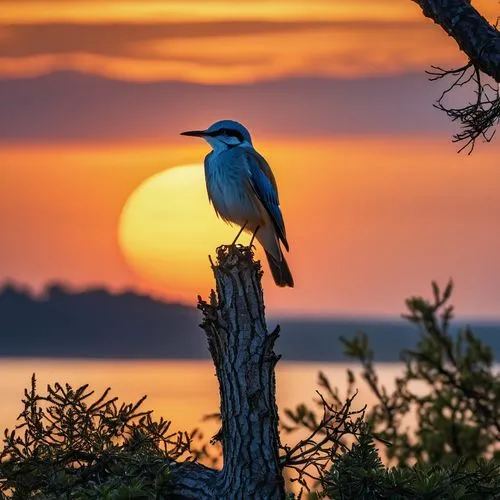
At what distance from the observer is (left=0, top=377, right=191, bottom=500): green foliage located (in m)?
10.8

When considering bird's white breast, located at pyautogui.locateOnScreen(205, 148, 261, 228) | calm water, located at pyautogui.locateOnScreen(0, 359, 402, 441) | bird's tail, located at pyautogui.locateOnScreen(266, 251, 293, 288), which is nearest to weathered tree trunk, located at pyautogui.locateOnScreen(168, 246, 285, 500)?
bird's white breast, located at pyautogui.locateOnScreen(205, 148, 261, 228)

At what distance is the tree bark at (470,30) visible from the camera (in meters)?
10.7

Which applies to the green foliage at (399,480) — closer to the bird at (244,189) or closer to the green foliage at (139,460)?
the green foliage at (139,460)

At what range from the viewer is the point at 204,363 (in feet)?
362

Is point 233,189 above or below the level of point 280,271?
above

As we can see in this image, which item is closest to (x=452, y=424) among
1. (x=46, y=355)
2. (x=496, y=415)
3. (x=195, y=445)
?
(x=496, y=415)

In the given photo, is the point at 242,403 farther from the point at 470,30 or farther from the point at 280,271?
the point at 280,271

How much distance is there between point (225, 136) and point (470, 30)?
611 cm

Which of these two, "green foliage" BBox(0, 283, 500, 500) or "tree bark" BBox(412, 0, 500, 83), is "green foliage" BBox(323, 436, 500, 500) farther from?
"tree bark" BBox(412, 0, 500, 83)

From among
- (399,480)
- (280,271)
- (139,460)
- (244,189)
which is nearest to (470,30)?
(399,480)

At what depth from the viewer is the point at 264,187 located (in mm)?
16375

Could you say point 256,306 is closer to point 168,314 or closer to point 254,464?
point 254,464

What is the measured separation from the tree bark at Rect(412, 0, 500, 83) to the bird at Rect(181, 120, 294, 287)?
18.1ft

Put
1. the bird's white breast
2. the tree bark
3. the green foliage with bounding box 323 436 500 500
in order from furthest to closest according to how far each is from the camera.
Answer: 1. the bird's white breast
2. the tree bark
3. the green foliage with bounding box 323 436 500 500
